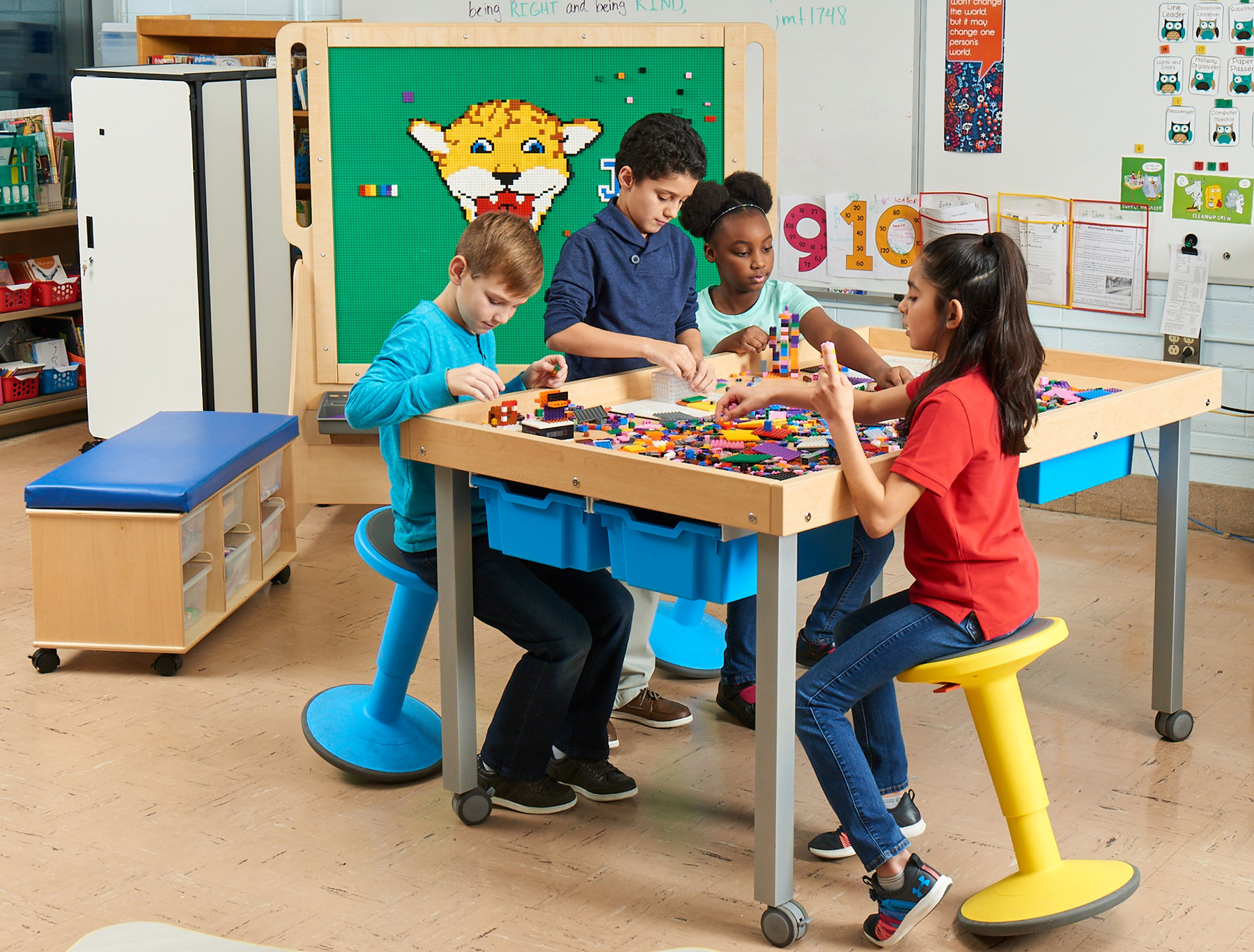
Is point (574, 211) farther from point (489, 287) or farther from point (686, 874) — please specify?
point (686, 874)

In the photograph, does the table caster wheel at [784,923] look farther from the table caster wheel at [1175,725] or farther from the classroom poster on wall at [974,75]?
the classroom poster on wall at [974,75]

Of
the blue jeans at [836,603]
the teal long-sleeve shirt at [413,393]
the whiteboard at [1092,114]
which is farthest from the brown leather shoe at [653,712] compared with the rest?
the whiteboard at [1092,114]

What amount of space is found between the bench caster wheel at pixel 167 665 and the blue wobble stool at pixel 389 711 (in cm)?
57

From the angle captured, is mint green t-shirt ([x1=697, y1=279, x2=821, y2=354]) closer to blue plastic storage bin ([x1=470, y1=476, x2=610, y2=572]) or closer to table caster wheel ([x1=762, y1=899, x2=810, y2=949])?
blue plastic storage bin ([x1=470, y1=476, x2=610, y2=572])

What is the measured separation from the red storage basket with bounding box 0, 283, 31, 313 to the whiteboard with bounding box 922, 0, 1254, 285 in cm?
366

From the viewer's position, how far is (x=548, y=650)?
2527 millimetres

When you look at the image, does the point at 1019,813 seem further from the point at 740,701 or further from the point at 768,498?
the point at 740,701

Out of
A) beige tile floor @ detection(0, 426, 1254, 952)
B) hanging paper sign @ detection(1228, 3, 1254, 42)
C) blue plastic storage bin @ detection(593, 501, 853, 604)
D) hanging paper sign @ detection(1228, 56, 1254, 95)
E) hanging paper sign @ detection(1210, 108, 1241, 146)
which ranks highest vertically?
hanging paper sign @ detection(1228, 3, 1254, 42)

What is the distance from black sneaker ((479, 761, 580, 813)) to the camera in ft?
8.87

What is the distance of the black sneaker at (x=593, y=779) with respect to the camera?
9.05 ft

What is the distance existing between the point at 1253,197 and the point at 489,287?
2.76m

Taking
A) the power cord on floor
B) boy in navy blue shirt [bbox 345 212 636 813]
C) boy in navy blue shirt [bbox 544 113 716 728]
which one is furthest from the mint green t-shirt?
the power cord on floor

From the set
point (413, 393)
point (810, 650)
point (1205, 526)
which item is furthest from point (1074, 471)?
point (1205, 526)

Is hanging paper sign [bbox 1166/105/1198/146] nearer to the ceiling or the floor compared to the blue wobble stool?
nearer to the ceiling
